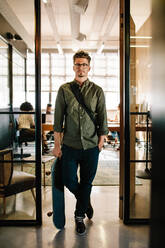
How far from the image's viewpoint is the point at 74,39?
25.2 feet

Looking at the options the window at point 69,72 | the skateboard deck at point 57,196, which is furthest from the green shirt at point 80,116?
the window at point 69,72

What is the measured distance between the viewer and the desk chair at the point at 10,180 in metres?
2.39

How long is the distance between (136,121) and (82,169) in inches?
31.7

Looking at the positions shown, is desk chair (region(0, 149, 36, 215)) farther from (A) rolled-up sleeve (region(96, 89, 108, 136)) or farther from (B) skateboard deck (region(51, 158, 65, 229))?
(A) rolled-up sleeve (region(96, 89, 108, 136))

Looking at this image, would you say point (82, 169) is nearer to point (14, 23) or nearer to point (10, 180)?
point (10, 180)

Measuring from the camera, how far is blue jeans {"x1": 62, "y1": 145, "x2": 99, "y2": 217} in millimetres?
2165

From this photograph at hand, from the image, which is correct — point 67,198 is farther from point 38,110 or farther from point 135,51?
point 135,51

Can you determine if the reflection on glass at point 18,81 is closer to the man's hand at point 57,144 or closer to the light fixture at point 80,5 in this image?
the man's hand at point 57,144

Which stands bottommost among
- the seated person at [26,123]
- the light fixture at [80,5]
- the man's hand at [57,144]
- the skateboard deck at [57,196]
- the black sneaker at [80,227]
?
the black sneaker at [80,227]

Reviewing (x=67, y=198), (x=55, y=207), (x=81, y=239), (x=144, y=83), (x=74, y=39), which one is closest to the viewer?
(x=81, y=239)

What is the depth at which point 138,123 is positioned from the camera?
8.15ft

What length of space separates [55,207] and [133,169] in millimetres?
938

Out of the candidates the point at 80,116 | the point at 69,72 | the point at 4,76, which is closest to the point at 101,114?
the point at 80,116

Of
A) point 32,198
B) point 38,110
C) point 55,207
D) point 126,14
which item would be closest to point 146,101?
point 126,14
